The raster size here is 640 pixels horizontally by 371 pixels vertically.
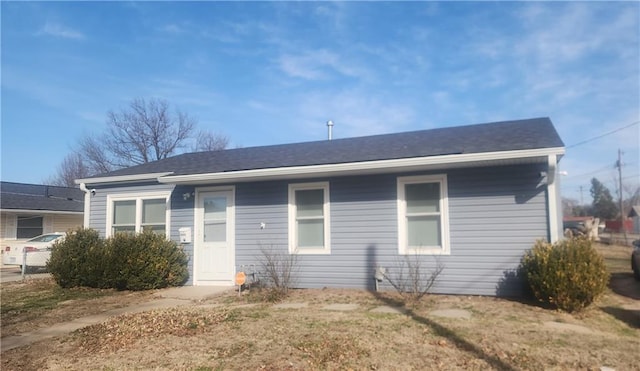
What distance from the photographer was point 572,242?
22.9 feet

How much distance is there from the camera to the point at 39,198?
68.8 ft

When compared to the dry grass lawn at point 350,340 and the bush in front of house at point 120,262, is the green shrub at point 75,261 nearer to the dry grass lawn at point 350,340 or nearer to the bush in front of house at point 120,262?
the bush in front of house at point 120,262

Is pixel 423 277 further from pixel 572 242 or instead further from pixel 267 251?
pixel 267 251

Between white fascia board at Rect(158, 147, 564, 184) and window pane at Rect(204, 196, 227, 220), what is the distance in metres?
0.54

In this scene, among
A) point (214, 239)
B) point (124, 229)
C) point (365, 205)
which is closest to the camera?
point (365, 205)

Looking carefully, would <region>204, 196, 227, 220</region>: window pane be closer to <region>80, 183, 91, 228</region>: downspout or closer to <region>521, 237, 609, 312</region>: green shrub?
<region>80, 183, 91, 228</region>: downspout

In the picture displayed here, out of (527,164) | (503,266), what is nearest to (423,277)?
(503,266)

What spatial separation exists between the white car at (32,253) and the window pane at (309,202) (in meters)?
10.4

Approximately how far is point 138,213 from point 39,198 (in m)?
13.6

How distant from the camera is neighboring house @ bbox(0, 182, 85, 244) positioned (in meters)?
18.6

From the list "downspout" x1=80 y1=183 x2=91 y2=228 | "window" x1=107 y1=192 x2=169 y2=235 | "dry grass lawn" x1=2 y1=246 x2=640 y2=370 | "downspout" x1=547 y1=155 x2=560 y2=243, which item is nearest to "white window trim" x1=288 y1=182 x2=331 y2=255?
"dry grass lawn" x1=2 y1=246 x2=640 y2=370

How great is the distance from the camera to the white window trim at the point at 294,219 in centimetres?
919

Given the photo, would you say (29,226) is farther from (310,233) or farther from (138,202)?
(310,233)

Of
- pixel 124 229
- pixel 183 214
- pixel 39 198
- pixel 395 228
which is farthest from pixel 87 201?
pixel 39 198
